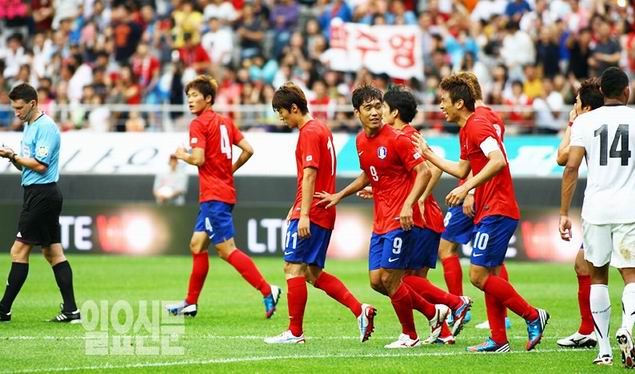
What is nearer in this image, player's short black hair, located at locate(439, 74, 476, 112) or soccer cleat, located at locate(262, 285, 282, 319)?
player's short black hair, located at locate(439, 74, 476, 112)

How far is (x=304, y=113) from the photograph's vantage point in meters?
11.5

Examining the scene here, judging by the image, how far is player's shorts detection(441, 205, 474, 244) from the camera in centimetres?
1284

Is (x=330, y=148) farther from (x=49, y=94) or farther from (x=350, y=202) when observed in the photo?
(x=49, y=94)

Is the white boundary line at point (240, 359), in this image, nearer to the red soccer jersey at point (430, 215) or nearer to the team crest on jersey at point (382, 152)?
the red soccer jersey at point (430, 215)

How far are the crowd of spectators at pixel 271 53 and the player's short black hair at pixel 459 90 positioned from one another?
42.4 ft

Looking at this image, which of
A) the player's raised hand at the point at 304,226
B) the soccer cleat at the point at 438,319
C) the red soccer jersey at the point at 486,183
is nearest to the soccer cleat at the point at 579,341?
the soccer cleat at the point at 438,319

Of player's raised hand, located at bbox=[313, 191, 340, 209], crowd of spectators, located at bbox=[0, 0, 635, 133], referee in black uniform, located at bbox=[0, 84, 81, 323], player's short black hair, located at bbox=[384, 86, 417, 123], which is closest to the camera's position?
player's raised hand, located at bbox=[313, 191, 340, 209]

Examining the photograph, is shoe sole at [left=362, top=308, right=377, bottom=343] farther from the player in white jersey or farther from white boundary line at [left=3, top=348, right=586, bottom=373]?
the player in white jersey

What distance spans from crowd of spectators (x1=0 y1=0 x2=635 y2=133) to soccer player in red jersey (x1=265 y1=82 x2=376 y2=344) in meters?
12.7

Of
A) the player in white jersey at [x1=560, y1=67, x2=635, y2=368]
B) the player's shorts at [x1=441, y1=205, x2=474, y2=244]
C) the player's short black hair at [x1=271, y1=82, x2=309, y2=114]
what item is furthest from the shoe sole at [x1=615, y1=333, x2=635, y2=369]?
the player's short black hair at [x1=271, y1=82, x2=309, y2=114]

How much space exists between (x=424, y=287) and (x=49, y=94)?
57.2 ft

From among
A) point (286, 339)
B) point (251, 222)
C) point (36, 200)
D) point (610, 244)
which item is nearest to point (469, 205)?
point (286, 339)

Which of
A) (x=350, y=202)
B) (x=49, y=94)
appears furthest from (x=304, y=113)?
(x=49, y=94)

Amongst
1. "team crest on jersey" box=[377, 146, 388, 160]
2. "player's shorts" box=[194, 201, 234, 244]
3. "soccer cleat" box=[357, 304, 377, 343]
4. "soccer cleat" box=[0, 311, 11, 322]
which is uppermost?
"team crest on jersey" box=[377, 146, 388, 160]
